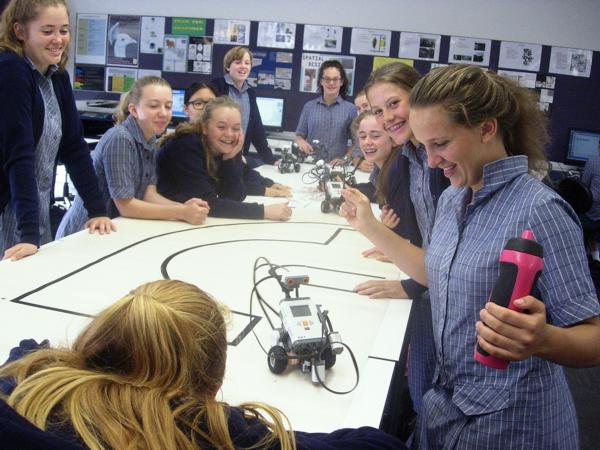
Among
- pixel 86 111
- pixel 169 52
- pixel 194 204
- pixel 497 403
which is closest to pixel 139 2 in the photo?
pixel 169 52

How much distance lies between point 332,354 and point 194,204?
1306 millimetres

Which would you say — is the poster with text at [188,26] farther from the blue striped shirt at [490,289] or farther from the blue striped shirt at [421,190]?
the blue striped shirt at [490,289]

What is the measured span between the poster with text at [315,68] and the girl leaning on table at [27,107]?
3.64 m

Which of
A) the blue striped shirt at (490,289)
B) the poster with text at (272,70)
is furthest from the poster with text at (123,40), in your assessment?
the blue striped shirt at (490,289)

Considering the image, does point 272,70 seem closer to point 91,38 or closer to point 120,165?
point 91,38

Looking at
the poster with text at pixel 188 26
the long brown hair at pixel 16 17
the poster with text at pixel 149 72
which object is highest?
the poster with text at pixel 188 26

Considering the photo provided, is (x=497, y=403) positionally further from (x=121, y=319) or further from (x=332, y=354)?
(x=121, y=319)

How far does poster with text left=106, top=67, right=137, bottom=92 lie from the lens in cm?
575

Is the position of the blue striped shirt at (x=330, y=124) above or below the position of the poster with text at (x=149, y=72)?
below

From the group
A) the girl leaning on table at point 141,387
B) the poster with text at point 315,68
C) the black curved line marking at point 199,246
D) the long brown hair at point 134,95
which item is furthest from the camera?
the poster with text at point 315,68

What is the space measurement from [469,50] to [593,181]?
161cm

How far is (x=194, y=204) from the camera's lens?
7.38ft

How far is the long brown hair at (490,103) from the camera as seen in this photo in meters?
1.01

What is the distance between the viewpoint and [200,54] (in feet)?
18.1
